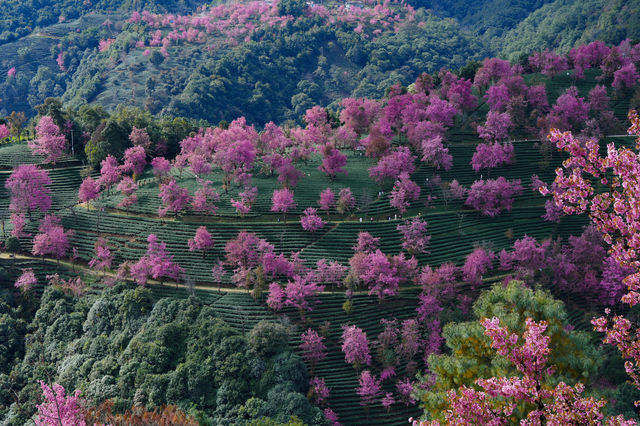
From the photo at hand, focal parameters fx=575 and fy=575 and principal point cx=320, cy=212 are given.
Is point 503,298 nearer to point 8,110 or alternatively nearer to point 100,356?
point 100,356

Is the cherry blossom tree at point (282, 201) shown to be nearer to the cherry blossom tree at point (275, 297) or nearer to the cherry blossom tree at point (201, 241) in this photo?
the cherry blossom tree at point (201, 241)

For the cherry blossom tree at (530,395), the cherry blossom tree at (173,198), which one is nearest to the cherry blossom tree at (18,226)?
the cherry blossom tree at (173,198)

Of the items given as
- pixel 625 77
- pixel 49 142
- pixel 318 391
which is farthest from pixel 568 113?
pixel 49 142

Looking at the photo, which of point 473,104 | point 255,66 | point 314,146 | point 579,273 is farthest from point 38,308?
point 255,66

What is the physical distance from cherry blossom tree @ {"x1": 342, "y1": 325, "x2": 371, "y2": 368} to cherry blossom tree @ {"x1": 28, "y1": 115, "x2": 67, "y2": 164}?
41439mm

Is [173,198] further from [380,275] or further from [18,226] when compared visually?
[380,275]

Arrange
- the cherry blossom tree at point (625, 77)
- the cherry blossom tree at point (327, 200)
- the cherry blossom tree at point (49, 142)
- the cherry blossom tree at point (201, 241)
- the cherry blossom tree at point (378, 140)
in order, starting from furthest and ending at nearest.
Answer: the cherry blossom tree at point (625, 77) → the cherry blossom tree at point (378, 140) → the cherry blossom tree at point (49, 142) → the cherry blossom tree at point (327, 200) → the cherry blossom tree at point (201, 241)

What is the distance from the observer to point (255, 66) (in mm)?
128750

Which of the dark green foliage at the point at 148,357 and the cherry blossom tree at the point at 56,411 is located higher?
the cherry blossom tree at the point at 56,411

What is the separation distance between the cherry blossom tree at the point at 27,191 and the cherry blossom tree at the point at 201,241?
54.0 feet

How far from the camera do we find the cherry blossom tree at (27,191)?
5591 centimetres

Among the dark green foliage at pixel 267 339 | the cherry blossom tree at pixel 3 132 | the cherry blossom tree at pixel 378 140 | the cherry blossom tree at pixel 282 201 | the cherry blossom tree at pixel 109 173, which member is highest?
the cherry blossom tree at pixel 3 132

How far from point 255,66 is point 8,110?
51708 mm

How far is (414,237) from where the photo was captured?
54375 mm
